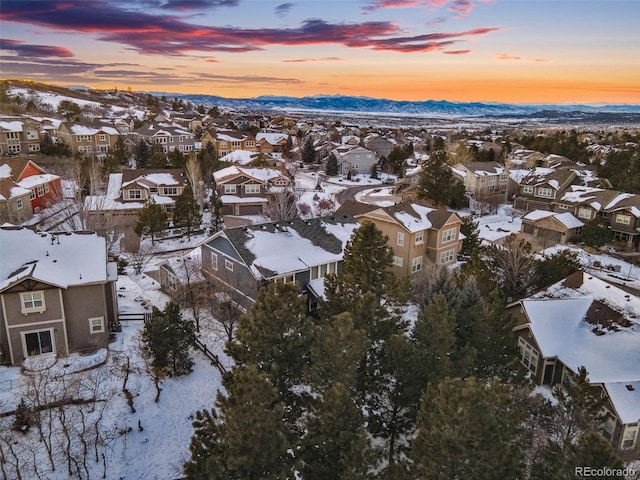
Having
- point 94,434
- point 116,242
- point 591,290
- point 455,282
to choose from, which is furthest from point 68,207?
point 591,290

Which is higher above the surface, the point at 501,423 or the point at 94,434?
the point at 501,423

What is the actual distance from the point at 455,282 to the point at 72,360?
21634mm

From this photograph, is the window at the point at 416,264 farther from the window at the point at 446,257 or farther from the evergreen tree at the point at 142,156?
the evergreen tree at the point at 142,156

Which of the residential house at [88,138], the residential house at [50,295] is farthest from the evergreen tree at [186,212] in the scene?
the residential house at [88,138]

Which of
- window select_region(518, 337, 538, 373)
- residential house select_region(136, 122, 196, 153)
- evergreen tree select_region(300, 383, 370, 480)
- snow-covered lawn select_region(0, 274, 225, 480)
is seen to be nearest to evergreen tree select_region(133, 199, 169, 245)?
snow-covered lawn select_region(0, 274, 225, 480)

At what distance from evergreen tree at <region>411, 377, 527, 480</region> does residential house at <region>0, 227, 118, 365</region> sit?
63.9 ft

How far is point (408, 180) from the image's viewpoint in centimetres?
7706

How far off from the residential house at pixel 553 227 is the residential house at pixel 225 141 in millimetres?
64220

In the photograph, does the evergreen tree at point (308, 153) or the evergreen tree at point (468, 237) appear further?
the evergreen tree at point (308, 153)

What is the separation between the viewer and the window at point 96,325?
25688 millimetres

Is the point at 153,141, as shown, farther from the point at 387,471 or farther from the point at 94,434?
the point at 387,471

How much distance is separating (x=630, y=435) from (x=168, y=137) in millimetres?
90430

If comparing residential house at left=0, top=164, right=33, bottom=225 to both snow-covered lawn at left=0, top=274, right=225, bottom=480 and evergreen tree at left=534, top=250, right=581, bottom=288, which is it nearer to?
snow-covered lawn at left=0, top=274, right=225, bottom=480

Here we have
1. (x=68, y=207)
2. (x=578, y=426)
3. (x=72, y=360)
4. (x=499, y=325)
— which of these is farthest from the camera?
(x=68, y=207)
